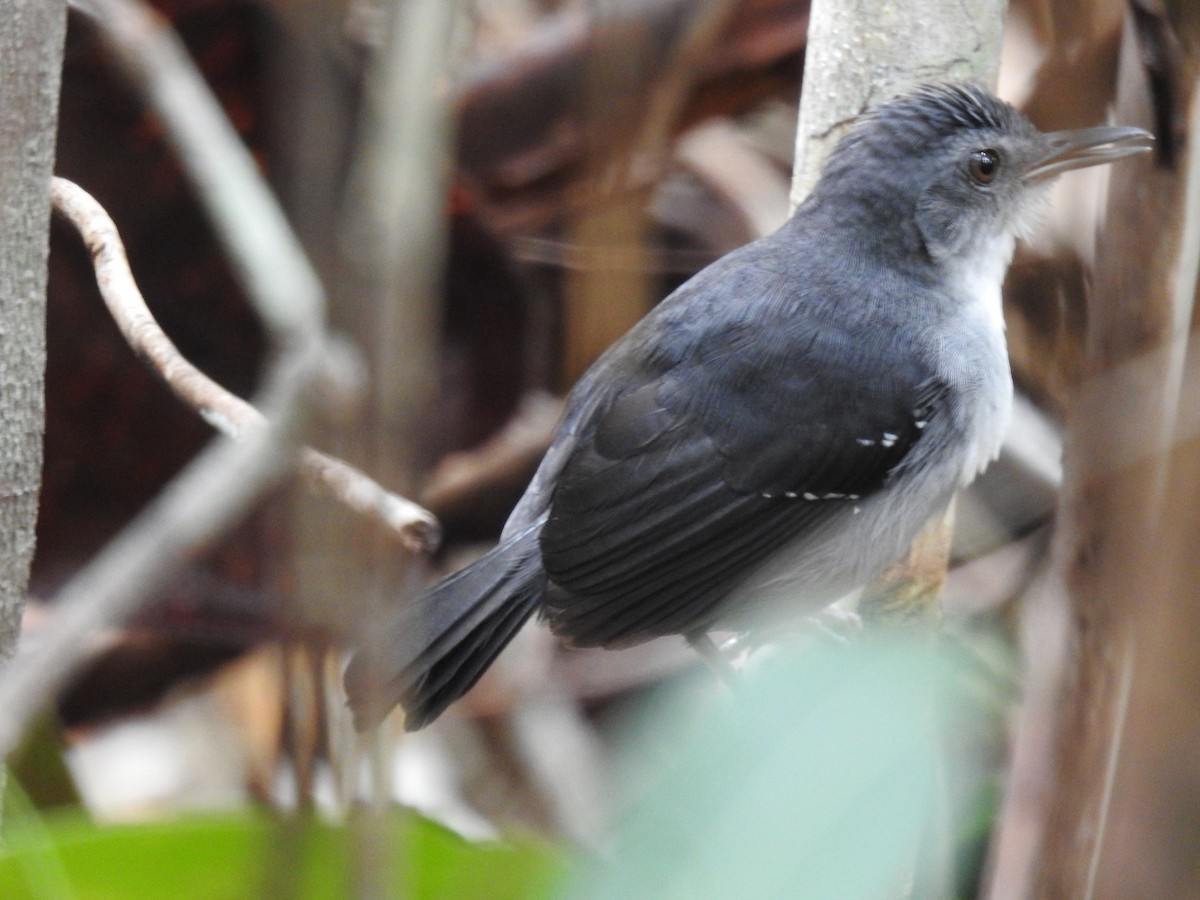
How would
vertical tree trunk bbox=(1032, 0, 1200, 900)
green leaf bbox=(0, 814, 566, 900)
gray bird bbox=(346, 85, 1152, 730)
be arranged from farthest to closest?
gray bird bbox=(346, 85, 1152, 730) < green leaf bbox=(0, 814, 566, 900) < vertical tree trunk bbox=(1032, 0, 1200, 900)

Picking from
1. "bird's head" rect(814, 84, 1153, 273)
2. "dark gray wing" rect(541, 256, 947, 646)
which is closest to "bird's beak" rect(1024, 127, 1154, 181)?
"bird's head" rect(814, 84, 1153, 273)

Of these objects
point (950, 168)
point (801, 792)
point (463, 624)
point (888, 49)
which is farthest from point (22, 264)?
point (950, 168)

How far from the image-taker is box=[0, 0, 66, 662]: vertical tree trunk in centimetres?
207

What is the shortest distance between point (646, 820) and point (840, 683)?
160 mm

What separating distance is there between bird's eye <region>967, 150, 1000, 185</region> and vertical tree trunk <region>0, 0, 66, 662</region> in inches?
86.6

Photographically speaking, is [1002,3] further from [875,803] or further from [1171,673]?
[875,803]

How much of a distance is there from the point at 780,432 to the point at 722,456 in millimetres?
143

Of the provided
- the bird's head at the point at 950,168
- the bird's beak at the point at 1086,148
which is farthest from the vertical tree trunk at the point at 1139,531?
the bird's head at the point at 950,168

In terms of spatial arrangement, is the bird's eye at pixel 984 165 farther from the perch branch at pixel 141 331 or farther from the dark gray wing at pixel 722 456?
the perch branch at pixel 141 331

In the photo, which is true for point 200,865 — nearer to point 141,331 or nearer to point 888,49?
point 141,331

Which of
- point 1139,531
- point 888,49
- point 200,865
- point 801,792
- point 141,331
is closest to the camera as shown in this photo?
point 801,792

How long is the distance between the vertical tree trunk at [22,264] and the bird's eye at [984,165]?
220cm

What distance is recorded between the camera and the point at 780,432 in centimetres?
327

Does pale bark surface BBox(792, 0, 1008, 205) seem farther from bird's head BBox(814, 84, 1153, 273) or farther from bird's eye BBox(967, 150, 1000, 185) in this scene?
bird's eye BBox(967, 150, 1000, 185)
